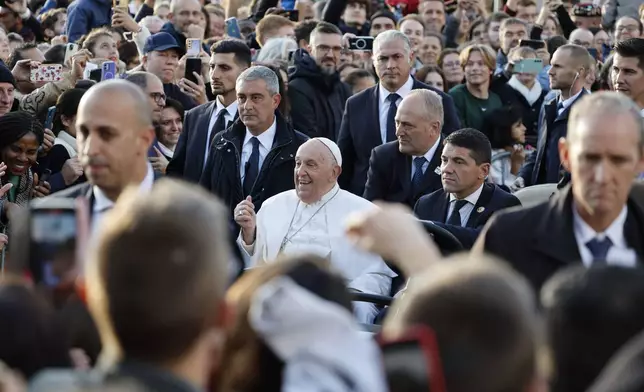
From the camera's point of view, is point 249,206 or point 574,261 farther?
point 249,206

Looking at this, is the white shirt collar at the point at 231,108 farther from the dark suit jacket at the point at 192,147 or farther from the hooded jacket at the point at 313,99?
the hooded jacket at the point at 313,99

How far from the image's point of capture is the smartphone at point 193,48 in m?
12.2

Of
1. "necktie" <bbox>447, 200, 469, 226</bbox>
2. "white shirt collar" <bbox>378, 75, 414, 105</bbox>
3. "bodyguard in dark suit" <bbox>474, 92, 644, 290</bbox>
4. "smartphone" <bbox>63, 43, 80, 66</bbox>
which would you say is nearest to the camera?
"bodyguard in dark suit" <bbox>474, 92, 644, 290</bbox>

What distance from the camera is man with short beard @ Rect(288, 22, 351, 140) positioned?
1124 centimetres

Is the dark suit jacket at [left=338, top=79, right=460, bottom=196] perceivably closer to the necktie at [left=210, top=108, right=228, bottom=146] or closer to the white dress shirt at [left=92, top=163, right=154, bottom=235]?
the necktie at [left=210, top=108, right=228, bottom=146]

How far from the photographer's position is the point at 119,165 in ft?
16.3

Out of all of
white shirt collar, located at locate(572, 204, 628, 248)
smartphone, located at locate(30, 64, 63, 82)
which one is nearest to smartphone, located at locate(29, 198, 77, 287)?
white shirt collar, located at locate(572, 204, 628, 248)

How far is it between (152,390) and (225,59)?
8150 mm

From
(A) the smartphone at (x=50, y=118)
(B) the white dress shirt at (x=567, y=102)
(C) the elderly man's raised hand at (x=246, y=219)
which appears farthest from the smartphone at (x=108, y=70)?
(B) the white dress shirt at (x=567, y=102)

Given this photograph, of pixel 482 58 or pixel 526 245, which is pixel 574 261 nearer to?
pixel 526 245

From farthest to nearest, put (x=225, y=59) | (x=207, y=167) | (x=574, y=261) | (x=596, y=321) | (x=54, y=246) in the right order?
(x=225, y=59)
(x=207, y=167)
(x=574, y=261)
(x=54, y=246)
(x=596, y=321)

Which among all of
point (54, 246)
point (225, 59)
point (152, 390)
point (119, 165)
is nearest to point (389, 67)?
point (225, 59)

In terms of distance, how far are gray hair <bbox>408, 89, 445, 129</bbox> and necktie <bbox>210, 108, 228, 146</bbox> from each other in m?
1.37

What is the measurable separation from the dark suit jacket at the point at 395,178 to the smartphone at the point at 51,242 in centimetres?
619
